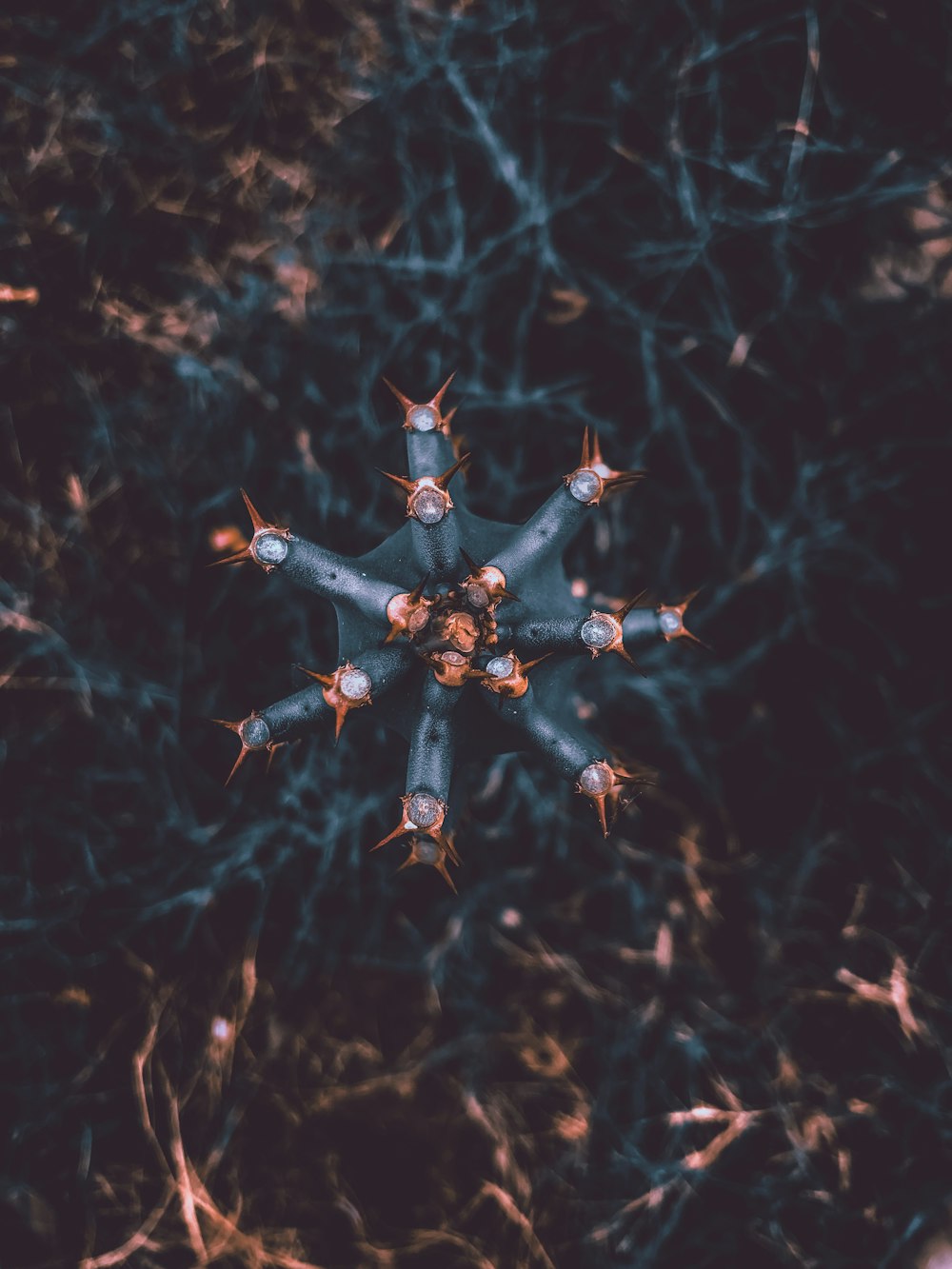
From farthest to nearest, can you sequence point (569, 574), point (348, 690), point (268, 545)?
point (569, 574) → point (268, 545) → point (348, 690)

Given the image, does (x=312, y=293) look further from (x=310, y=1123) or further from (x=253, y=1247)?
(x=253, y=1247)

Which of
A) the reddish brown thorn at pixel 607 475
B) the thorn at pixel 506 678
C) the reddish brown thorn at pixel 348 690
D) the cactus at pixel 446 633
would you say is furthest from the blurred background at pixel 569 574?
A: the reddish brown thorn at pixel 348 690

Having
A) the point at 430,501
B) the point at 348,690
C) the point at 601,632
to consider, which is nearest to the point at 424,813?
the point at 348,690

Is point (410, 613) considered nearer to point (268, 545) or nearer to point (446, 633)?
point (446, 633)

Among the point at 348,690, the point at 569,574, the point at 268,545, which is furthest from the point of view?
the point at 569,574

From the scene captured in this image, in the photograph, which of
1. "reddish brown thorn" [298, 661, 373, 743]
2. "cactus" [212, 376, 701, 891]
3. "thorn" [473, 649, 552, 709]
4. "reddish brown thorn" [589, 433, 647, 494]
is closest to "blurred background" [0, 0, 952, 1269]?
"cactus" [212, 376, 701, 891]

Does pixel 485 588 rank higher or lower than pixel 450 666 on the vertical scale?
higher

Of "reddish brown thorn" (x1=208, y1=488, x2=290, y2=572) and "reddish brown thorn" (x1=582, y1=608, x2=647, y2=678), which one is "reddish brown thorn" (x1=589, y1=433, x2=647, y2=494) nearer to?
"reddish brown thorn" (x1=582, y1=608, x2=647, y2=678)

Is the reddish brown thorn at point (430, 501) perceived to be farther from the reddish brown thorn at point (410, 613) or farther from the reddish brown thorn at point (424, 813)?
the reddish brown thorn at point (424, 813)
